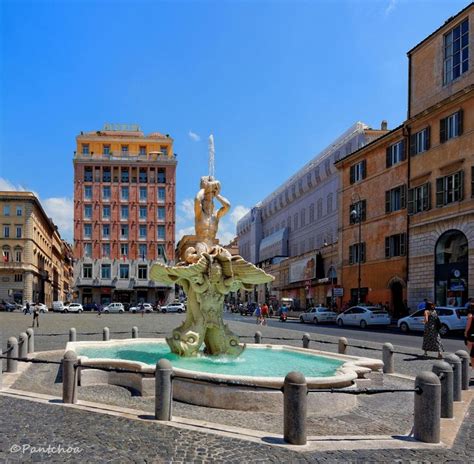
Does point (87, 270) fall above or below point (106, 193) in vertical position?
below

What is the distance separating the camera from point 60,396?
28.2 ft

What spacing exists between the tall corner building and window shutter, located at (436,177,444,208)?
4406 cm

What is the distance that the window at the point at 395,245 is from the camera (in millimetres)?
34906

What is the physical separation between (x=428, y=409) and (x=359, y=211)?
112 feet

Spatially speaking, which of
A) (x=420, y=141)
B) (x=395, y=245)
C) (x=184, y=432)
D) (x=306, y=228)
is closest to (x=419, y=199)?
(x=420, y=141)

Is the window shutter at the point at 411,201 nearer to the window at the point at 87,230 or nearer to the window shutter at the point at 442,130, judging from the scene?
the window shutter at the point at 442,130

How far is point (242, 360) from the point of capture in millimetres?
11477

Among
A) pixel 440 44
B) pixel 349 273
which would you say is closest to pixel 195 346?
pixel 440 44

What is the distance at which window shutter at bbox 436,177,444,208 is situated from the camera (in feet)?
101

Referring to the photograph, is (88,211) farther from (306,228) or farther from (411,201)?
(411,201)

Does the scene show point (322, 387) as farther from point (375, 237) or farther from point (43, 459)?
point (375, 237)

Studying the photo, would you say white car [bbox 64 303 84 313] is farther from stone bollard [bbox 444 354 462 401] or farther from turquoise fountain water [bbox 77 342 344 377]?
stone bollard [bbox 444 354 462 401]

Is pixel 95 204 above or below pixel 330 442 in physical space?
above

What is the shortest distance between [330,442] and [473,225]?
80.9 ft
